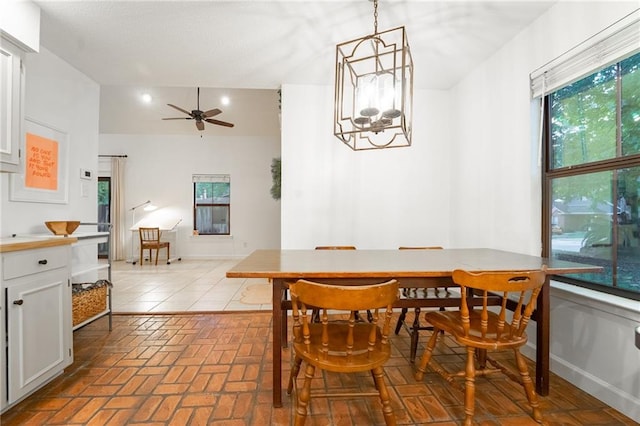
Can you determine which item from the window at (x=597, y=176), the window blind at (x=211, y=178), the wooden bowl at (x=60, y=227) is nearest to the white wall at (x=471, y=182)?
the window at (x=597, y=176)

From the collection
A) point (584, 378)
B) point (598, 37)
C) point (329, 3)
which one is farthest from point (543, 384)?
point (329, 3)

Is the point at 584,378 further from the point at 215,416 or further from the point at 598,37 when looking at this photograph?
the point at 215,416

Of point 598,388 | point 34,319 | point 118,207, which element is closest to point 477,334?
point 598,388

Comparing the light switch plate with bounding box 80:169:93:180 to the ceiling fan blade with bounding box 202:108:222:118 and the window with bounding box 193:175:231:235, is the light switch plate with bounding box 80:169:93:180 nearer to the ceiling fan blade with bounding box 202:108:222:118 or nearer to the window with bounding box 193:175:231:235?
the ceiling fan blade with bounding box 202:108:222:118

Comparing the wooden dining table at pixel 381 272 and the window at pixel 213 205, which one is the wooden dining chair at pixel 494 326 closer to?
the wooden dining table at pixel 381 272

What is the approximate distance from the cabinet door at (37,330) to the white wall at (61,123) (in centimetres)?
95

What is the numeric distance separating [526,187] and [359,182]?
1.68 m

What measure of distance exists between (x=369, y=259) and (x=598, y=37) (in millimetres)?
1965

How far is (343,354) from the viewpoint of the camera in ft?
4.73

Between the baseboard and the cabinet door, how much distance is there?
130 inches

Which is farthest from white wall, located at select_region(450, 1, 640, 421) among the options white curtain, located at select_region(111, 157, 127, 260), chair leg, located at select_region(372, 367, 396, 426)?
white curtain, located at select_region(111, 157, 127, 260)

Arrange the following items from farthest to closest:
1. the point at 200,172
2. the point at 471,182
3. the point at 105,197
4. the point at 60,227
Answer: the point at 200,172 → the point at 105,197 → the point at 471,182 → the point at 60,227

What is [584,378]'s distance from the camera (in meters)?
1.87

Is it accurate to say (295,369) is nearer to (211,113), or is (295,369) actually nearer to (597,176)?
(597,176)
